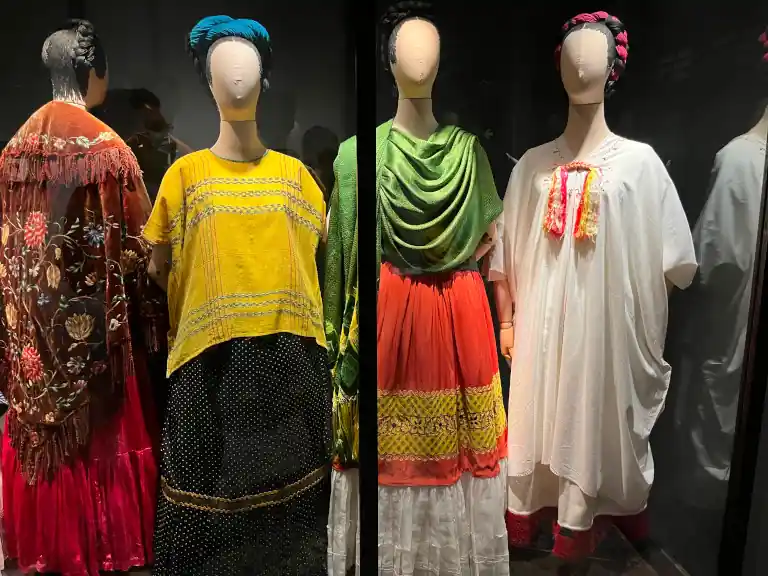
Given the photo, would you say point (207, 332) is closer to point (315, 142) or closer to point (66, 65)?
point (315, 142)

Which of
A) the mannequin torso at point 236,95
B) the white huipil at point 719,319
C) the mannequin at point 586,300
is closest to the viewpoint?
the mannequin torso at point 236,95

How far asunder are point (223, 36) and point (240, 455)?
862mm

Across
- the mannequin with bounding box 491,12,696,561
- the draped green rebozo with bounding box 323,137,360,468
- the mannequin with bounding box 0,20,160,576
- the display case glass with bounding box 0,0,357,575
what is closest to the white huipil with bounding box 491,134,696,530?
the mannequin with bounding box 491,12,696,561

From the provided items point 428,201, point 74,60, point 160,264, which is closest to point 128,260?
point 160,264

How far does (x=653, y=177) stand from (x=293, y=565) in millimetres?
1175

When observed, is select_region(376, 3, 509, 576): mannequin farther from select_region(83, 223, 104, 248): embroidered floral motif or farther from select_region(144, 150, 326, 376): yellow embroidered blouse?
select_region(83, 223, 104, 248): embroidered floral motif

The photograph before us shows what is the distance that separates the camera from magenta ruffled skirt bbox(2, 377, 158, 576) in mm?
1365

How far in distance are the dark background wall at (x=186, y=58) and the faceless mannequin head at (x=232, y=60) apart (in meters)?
0.06

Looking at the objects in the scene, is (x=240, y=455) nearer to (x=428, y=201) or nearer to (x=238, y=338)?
(x=238, y=338)

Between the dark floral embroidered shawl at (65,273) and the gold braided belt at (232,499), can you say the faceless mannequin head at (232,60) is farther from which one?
the gold braided belt at (232,499)

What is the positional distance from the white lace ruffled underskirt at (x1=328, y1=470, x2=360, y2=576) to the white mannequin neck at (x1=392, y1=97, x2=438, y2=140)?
0.77 meters

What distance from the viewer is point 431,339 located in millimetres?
1333

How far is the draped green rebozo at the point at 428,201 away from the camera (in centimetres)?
129

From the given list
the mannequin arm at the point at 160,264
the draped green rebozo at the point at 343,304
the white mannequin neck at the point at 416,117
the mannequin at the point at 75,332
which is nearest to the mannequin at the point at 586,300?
the white mannequin neck at the point at 416,117
